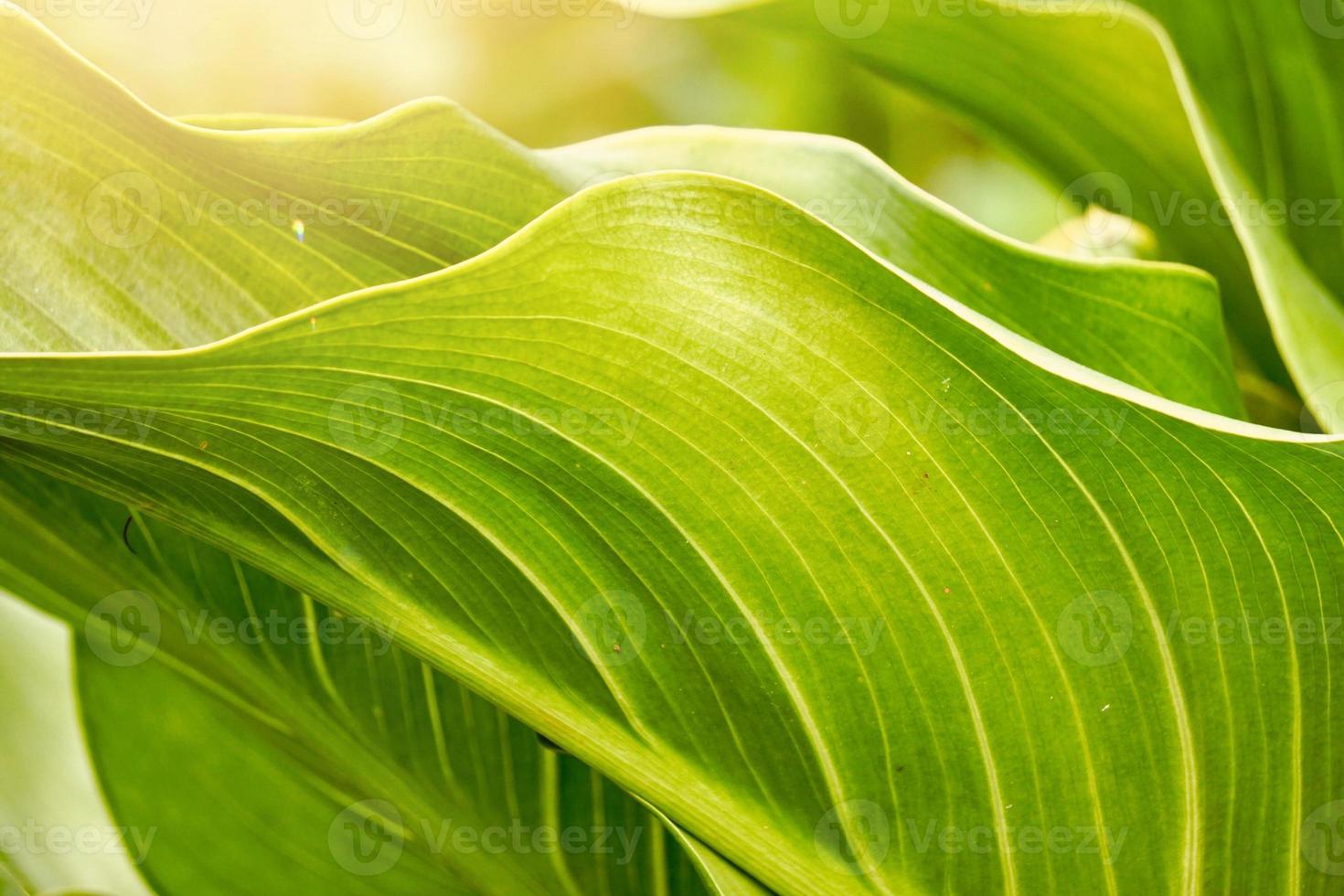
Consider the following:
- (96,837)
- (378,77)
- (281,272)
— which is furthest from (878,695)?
(378,77)

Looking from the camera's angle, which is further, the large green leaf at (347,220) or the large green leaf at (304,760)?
the large green leaf at (304,760)

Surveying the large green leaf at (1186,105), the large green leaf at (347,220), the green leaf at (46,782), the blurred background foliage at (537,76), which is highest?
the blurred background foliage at (537,76)

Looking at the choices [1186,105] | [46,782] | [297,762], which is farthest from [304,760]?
[1186,105]

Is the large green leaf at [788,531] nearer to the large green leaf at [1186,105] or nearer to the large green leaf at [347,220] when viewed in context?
the large green leaf at [347,220]

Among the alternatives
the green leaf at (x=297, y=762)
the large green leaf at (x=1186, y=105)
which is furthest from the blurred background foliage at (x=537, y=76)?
the green leaf at (x=297, y=762)

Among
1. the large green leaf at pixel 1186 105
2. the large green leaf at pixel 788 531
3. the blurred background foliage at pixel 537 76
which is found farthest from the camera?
the blurred background foliage at pixel 537 76

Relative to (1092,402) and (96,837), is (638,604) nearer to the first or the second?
(1092,402)

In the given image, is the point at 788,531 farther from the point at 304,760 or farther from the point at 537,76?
the point at 537,76
